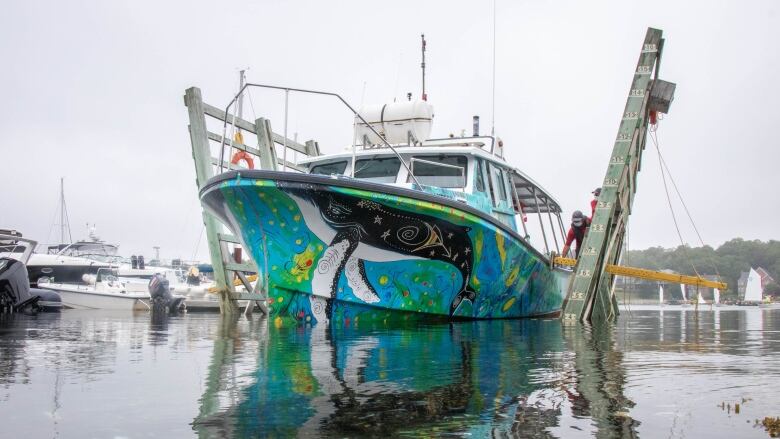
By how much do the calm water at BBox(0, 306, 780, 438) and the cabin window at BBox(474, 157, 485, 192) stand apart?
496 cm

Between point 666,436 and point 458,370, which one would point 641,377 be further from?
point 666,436

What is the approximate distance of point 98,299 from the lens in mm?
24578

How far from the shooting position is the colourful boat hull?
1048 cm

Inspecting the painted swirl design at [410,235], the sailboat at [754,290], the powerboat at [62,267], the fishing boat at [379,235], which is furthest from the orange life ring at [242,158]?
the sailboat at [754,290]

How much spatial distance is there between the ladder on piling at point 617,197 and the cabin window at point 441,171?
2.77 meters

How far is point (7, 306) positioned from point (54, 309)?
438 cm

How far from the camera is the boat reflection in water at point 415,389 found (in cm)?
333

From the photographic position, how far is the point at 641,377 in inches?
195

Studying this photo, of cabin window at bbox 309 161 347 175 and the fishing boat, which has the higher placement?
cabin window at bbox 309 161 347 175

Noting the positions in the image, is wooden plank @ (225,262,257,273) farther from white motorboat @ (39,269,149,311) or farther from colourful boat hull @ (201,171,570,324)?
white motorboat @ (39,269,149,311)

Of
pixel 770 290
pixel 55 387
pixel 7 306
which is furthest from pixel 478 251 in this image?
pixel 770 290

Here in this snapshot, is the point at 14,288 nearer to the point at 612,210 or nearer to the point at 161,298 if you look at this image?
the point at 161,298

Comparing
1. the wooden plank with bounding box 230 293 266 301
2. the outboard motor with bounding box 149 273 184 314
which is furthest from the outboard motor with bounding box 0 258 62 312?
the wooden plank with bounding box 230 293 266 301

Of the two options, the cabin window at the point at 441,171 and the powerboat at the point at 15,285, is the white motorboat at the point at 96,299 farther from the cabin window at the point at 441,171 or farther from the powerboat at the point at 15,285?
the cabin window at the point at 441,171
